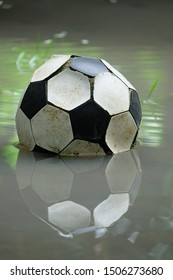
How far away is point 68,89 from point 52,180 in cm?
37

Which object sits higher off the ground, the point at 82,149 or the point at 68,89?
the point at 68,89

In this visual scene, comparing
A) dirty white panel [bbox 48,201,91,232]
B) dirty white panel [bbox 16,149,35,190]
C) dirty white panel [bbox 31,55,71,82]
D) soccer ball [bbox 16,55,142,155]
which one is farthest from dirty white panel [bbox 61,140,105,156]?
dirty white panel [bbox 48,201,91,232]

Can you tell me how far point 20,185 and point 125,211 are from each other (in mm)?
387

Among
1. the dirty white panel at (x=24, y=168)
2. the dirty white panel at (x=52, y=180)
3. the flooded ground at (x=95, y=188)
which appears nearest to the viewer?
A: the flooded ground at (x=95, y=188)

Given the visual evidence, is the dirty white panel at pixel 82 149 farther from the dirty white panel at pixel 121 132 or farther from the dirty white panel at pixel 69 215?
the dirty white panel at pixel 69 215

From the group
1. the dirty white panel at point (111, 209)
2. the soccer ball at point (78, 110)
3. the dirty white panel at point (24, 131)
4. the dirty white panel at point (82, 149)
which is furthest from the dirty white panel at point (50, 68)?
the dirty white panel at point (111, 209)

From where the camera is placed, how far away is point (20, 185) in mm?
2311

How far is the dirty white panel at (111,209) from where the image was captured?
79.5 inches

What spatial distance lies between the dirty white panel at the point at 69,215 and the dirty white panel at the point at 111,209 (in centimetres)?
3

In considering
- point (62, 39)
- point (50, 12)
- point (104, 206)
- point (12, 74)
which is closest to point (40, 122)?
point (104, 206)

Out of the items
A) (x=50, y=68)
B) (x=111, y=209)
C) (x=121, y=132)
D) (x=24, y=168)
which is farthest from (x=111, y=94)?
(x=111, y=209)

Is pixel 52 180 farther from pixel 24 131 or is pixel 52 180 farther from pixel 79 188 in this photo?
pixel 24 131

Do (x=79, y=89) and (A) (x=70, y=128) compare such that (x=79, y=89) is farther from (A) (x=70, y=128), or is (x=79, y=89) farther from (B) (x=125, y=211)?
(B) (x=125, y=211)

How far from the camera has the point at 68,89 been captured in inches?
101
